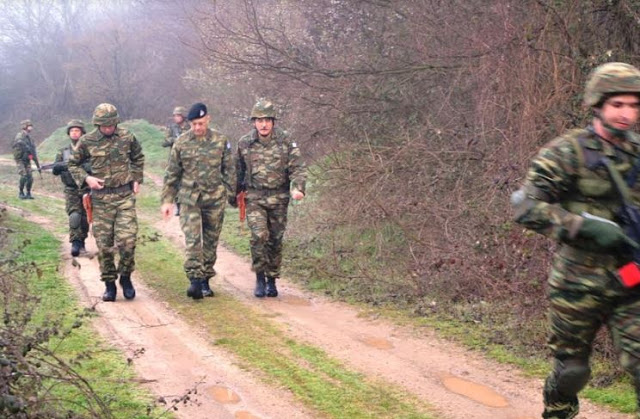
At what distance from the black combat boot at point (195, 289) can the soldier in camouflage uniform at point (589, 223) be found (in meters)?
5.34

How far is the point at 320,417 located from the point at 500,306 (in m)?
3.12

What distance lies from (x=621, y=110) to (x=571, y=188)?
50cm

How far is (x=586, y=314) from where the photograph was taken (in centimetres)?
432

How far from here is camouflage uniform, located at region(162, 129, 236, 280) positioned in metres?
9.03

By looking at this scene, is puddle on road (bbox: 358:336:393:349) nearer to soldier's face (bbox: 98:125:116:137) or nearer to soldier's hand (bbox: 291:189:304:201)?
soldier's hand (bbox: 291:189:304:201)

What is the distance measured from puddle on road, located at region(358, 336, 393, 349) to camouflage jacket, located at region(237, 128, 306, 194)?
2.33 metres

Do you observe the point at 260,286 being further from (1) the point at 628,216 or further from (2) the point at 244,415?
(1) the point at 628,216

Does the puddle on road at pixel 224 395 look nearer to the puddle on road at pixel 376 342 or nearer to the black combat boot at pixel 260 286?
the puddle on road at pixel 376 342

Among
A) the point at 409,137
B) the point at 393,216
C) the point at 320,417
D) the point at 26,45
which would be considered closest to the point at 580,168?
the point at 320,417

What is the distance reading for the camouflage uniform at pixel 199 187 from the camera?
29.6 ft

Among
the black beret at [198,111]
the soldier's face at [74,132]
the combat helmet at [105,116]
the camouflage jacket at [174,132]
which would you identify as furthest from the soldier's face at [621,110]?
the camouflage jacket at [174,132]

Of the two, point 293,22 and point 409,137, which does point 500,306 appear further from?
point 293,22

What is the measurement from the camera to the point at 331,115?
12.9 meters

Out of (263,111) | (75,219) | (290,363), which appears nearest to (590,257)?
(290,363)
